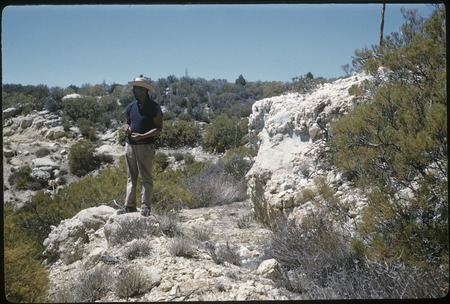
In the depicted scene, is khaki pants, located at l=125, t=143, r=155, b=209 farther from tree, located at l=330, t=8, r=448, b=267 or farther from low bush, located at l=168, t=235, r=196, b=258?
tree, located at l=330, t=8, r=448, b=267

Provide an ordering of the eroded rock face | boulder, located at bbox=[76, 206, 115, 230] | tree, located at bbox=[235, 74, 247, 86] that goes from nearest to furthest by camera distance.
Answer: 1. boulder, located at bbox=[76, 206, 115, 230]
2. the eroded rock face
3. tree, located at bbox=[235, 74, 247, 86]

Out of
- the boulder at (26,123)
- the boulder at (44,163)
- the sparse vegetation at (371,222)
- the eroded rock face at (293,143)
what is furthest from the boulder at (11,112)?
the eroded rock face at (293,143)

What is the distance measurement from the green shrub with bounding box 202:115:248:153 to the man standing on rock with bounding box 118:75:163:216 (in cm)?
739

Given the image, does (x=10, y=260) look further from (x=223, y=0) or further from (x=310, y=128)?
(x=310, y=128)

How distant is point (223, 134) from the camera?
12.3 meters

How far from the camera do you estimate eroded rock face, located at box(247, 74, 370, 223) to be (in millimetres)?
5363

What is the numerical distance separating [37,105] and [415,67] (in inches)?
541

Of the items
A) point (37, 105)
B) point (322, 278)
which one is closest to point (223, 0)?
point (322, 278)

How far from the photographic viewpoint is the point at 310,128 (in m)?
5.64

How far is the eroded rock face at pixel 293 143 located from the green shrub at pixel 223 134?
5.25 m

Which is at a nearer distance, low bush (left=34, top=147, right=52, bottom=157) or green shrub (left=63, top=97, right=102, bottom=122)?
low bush (left=34, top=147, right=52, bottom=157)

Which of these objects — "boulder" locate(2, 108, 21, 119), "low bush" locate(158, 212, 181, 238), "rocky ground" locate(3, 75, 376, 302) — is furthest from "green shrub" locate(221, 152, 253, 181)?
"boulder" locate(2, 108, 21, 119)

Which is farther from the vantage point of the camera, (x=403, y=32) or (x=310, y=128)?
(x=310, y=128)

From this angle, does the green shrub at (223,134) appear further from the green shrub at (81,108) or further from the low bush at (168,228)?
the low bush at (168,228)
